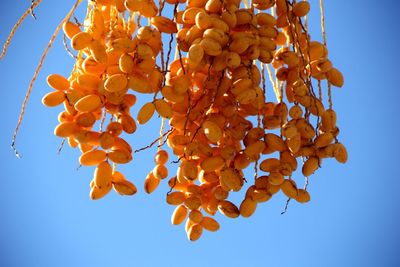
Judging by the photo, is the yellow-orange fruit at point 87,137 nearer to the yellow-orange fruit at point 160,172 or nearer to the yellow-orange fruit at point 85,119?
the yellow-orange fruit at point 85,119

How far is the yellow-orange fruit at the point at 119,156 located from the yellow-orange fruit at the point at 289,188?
26cm

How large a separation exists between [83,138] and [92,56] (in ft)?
0.44

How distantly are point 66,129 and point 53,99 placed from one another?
0.19 ft

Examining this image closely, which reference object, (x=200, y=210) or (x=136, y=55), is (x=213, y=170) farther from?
(x=136, y=55)

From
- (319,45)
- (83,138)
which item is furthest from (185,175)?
(319,45)

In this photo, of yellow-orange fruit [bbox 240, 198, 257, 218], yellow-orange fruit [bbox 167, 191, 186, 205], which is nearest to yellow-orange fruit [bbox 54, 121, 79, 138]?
yellow-orange fruit [bbox 167, 191, 186, 205]

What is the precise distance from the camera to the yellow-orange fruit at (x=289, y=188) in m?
1.07

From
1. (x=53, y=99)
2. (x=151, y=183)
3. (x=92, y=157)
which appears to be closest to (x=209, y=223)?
(x=151, y=183)

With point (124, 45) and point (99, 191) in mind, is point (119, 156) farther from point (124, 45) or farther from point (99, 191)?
point (124, 45)

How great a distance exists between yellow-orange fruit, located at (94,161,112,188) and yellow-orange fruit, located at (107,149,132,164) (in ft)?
0.06

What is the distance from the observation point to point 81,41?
1.03 metres

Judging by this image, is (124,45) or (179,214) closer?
(124,45)

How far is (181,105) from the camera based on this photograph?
3.45 ft

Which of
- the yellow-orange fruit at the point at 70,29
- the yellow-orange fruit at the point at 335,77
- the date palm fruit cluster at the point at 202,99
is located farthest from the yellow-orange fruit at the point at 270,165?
the yellow-orange fruit at the point at 70,29
